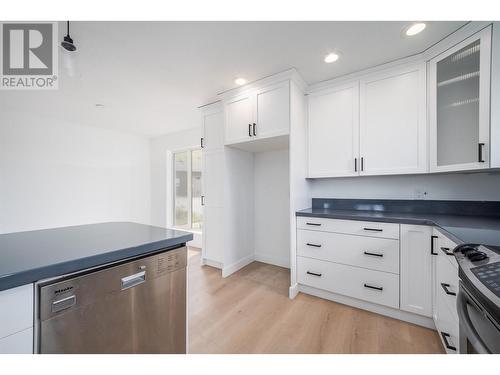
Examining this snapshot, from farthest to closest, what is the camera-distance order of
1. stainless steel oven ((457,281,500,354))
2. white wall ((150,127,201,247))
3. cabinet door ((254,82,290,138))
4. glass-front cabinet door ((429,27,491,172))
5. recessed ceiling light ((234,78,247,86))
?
white wall ((150,127,201,247))
recessed ceiling light ((234,78,247,86))
cabinet door ((254,82,290,138))
glass-front cabinet door ((429,27,491,172))
stainless steel oven ((457,281,500,354))

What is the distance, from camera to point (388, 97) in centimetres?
200

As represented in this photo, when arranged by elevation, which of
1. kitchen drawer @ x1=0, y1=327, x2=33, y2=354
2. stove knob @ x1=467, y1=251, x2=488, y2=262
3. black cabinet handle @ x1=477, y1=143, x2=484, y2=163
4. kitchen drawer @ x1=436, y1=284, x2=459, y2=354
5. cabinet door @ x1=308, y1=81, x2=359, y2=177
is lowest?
kitchen drawer @ x1=436, y1=284, x2=459, y2=354

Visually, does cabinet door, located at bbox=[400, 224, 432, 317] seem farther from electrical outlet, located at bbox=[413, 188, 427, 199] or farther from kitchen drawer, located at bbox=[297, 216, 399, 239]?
electrical outlet, located at bbox=[413, 188, 427, 199]

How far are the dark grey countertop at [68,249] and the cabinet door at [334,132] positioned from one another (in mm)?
1814

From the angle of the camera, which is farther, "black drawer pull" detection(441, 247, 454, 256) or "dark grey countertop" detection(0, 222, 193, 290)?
"black drawer pull" detection(441, 247, 454, 256)

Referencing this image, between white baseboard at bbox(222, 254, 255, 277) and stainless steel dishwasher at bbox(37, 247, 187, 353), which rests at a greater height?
stainless steel dishwasher at bbox(37, 247, 187, 353)

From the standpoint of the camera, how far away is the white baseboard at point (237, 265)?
8.78 ft

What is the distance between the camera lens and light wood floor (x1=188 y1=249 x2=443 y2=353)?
1.46 m

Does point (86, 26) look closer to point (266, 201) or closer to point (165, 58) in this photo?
point (165, 58)

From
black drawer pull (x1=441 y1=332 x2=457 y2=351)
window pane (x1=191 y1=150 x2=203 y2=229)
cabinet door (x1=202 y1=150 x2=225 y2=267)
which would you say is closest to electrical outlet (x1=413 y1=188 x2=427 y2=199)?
black drawer pull (x1=441 y1=332 x2=457 y2=351)

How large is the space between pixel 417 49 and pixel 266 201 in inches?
93.4

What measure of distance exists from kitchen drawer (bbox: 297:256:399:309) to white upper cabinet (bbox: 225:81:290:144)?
4.89 feet

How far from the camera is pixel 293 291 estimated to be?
2.12 m
